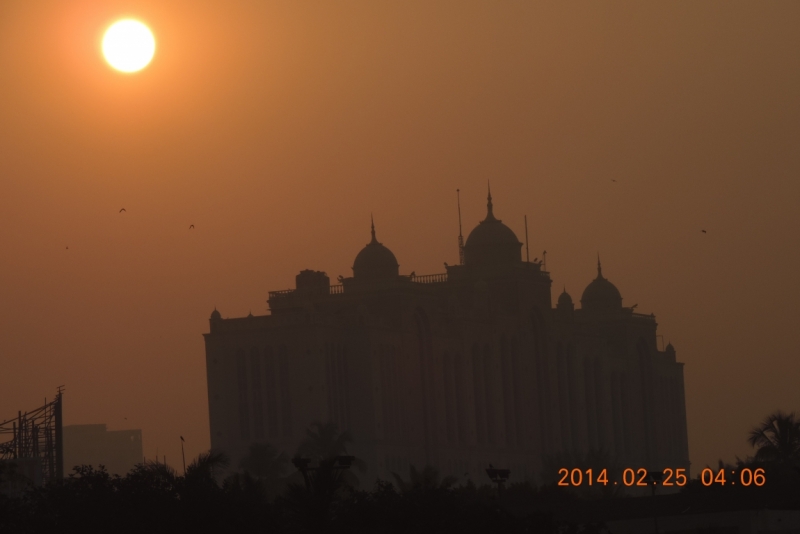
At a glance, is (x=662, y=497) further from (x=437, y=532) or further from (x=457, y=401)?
(x=457, y=401)

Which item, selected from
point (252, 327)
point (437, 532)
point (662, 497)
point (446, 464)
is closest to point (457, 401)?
point (446, 464)

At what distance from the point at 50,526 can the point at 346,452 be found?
8324 cm

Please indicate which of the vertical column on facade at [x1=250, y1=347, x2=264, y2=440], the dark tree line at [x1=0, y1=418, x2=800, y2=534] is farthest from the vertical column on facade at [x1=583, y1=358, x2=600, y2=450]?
the dark tree line at [x1=0, y1=418, x2=800, y2=534]

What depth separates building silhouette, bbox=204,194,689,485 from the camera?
164m

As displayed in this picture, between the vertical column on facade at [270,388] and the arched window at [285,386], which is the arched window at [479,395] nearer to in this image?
the arched window at [285,386]

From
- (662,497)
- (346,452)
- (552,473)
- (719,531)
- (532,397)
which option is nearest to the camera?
(719,531)

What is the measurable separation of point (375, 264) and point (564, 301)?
29.9m

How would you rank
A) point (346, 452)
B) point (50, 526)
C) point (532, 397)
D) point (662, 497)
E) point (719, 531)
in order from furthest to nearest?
1. point (532, 397)
2. point (346, 452)
3. point (662, 497)
4. point (719, 531)
5. point (50, 526)

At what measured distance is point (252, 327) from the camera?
542ft

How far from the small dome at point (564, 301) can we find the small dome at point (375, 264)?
2544cm

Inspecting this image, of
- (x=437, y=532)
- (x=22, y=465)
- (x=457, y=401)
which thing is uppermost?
(x=457, y=401)

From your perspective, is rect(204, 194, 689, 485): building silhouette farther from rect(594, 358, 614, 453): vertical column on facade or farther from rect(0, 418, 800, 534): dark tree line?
rect(0, 418, 800, 534): dark tree line

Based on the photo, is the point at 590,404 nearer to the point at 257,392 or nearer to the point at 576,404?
the point at 576,404

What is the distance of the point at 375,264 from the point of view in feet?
563
